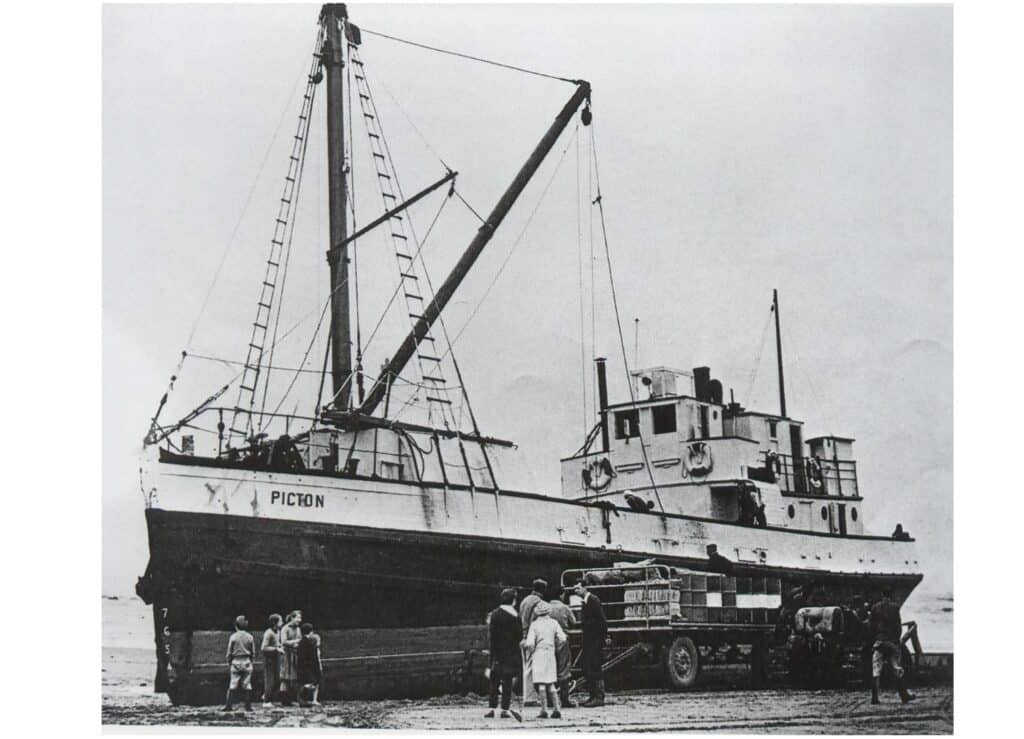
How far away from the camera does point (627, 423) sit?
20.6m

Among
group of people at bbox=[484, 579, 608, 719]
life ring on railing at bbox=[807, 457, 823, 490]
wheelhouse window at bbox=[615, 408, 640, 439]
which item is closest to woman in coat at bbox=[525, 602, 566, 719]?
group of people at bbox=[484, 579, 608, 719]

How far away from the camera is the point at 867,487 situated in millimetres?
18109

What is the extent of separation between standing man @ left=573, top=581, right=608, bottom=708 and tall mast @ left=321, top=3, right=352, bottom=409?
4145mm

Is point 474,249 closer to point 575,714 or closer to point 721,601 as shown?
point 721,601

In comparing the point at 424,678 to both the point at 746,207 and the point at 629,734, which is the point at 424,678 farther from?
the point at 746,207

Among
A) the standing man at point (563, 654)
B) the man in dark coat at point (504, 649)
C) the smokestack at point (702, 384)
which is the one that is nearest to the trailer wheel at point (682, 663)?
the standing man at point (563, 654)

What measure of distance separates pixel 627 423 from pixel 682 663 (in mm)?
5702

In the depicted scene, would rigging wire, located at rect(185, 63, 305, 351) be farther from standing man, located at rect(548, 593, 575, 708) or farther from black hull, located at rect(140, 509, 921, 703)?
standing man, located at rect(548, 593, 575, 708)

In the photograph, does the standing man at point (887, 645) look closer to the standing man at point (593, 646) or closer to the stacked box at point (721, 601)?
the stacked box at point (721, 601)

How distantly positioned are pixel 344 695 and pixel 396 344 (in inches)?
179

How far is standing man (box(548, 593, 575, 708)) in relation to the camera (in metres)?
13.3

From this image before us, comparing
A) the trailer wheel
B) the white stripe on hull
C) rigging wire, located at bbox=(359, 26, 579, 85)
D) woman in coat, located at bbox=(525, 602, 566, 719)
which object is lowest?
the trailer wheel

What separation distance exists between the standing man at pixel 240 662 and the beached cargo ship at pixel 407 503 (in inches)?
14.2

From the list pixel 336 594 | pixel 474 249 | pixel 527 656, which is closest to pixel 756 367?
pixel 474 249
